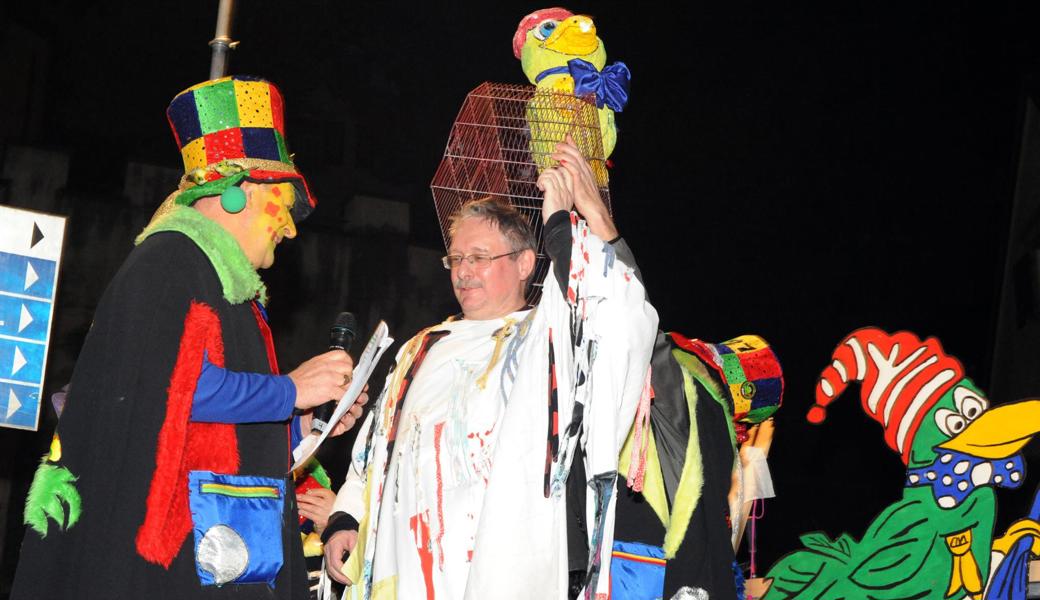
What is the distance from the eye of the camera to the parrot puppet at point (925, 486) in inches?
153

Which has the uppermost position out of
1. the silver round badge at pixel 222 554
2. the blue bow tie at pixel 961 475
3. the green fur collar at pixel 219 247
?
the green fur collar at pixel 219 247

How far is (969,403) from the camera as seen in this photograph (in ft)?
13.3

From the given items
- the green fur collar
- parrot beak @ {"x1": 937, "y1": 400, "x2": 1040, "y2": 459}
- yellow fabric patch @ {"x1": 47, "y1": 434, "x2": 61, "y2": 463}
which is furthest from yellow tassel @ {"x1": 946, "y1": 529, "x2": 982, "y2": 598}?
yellow fabric patch @ {"x1": 47, "y1": 434, "x2": 61, "y2": 463}

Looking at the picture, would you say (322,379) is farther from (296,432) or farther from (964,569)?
(964,569)

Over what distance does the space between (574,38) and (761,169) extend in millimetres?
2068

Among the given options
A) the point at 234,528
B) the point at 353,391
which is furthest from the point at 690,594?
the point at 234,528

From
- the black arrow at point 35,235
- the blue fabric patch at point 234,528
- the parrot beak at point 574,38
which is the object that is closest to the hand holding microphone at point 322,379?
the blue fabric patch at point 234,528

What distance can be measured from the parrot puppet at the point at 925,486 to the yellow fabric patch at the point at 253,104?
2.67m

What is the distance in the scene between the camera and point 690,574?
8.64 feet

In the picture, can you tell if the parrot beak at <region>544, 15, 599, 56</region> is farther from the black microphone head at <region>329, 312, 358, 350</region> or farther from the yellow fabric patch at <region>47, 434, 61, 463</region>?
the yellow fabric patch at <region>47, 434, 61, 463</region>

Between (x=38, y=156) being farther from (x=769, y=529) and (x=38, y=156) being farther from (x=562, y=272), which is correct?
(x=769, y=529)

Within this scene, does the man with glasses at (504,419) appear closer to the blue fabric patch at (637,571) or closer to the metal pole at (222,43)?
the blue fabric patch at (637,571)

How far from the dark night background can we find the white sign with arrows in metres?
0.51

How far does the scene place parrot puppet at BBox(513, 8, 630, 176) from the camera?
2.47 metres
